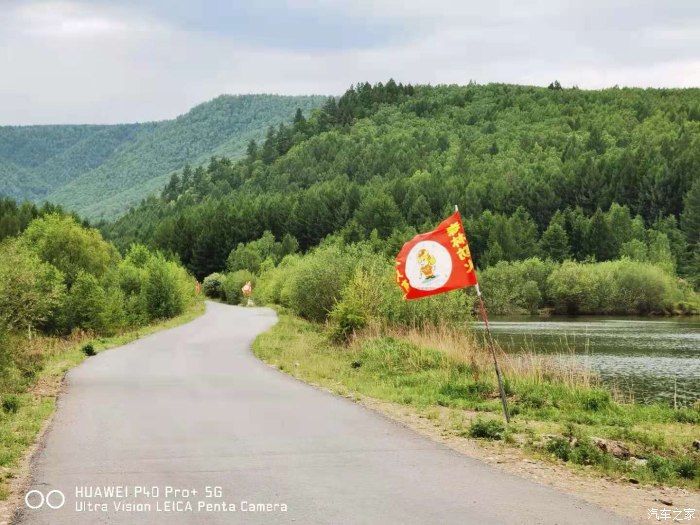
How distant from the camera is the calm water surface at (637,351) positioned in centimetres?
2709

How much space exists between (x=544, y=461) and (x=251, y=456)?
13.4 feet

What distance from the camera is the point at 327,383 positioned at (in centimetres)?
1964

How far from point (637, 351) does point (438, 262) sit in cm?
3145

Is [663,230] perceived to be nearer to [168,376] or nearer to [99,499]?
[168,376]

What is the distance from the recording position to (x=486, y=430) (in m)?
12.6

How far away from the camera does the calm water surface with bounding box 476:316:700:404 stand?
27.1 meters

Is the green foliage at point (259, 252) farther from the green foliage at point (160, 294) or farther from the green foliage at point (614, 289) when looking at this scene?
the green foliage at point (160, 294)

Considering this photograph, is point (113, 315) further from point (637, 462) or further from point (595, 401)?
point (637, 462)

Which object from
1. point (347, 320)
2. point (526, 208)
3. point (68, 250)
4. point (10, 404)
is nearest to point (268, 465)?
point (10, 404)

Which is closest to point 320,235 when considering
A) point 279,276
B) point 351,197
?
point 351,197

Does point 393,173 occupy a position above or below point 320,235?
above

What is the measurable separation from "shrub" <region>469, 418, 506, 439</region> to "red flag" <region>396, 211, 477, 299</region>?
2.44 m

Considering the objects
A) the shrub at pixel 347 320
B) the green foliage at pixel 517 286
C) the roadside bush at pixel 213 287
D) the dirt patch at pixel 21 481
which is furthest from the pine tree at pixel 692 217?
the dirt patch at pixel 21 481

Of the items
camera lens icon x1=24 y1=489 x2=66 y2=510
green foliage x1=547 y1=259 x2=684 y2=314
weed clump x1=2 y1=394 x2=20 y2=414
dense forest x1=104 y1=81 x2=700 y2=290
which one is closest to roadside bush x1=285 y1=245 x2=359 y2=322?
weed clump x1=2 y1=394 x2=20 y2=414
